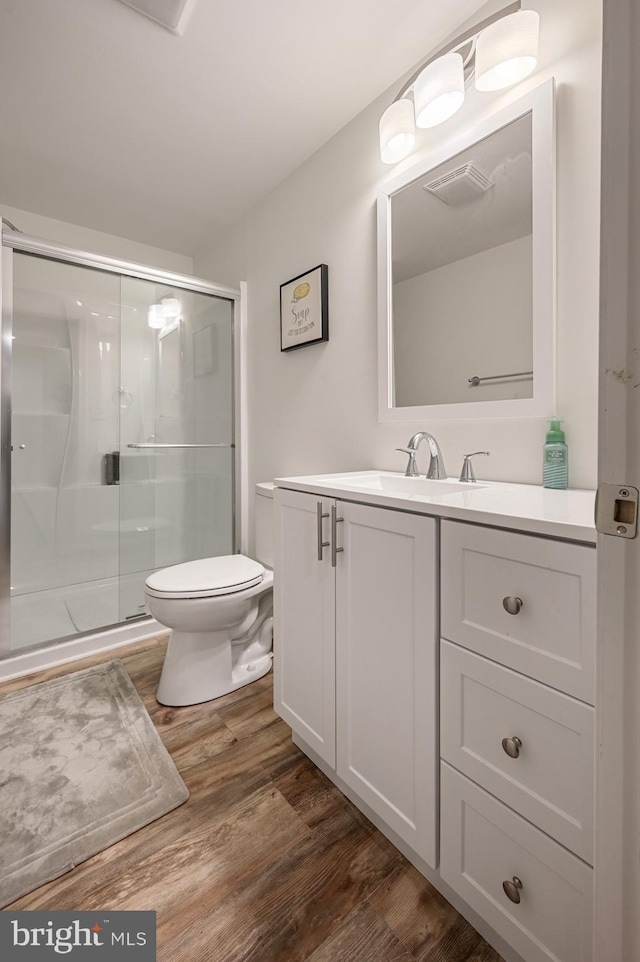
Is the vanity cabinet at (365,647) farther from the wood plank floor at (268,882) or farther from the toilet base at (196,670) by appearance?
the toilet base at (196,670)

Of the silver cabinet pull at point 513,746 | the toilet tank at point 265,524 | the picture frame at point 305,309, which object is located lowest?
the silver cabinet pull at point 513,746

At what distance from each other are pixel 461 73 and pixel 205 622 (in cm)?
193

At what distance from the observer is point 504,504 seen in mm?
865

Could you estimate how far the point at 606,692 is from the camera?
0.47m

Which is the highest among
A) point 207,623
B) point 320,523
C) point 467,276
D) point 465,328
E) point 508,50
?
point 508,50

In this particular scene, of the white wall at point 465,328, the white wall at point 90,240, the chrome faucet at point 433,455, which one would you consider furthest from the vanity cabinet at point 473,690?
the white wall at point 90,240

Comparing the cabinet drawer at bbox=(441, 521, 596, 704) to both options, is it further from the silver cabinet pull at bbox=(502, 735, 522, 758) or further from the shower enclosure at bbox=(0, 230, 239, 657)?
the shower enclosure at bbox=(0, 230, 239, 657)

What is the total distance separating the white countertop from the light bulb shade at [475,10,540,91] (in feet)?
3.64

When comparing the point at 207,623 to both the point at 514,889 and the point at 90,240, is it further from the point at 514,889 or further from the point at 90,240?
the point at 90,240

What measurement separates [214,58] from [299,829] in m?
2.37

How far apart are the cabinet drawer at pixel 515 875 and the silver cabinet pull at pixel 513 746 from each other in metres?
0.11

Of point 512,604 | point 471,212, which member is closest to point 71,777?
point 512,604

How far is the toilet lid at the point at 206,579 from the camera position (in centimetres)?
156

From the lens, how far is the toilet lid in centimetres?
156
